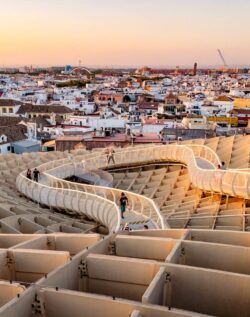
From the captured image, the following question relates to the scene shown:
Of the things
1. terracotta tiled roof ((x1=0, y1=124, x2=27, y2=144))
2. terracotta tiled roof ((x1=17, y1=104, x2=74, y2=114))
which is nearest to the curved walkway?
terracotta tiled roof ((x1=0, y1=124, x2=27, y2=144))

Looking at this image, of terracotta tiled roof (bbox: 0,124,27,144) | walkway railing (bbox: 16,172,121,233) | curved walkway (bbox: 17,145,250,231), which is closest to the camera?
curved walkway (bbox: 17,145,250,231)

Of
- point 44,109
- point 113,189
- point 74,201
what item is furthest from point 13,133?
point 113,189

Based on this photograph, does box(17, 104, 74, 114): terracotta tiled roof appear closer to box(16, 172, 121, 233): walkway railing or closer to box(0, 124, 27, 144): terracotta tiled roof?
box(0, 124, 27, 144): terracotta tiled roof

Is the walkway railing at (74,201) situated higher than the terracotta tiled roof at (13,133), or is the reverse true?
the walkway railing at (74,201)

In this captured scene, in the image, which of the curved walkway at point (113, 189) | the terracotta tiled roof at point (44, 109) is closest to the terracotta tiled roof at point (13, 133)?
the terracotta tiled roof at point (44, 109)

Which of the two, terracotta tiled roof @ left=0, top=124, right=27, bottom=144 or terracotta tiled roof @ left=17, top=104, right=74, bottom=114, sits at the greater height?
terracotta tiled roof @ left=17, top=104, right=74, bottom=114

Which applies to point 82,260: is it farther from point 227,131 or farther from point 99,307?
point 227,131

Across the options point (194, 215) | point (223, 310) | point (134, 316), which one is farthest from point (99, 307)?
point (194, 215)

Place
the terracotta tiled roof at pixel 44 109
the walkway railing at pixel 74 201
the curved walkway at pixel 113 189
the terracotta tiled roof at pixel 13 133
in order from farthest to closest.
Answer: the terracotta tiled roof at pixel 44 109 < the terracotta tiled roof at pixel 13 133 < the walkway railing at pixel 74 201 < the curved walkway at pixel 113 189

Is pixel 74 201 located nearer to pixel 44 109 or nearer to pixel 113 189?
pixel 113 189

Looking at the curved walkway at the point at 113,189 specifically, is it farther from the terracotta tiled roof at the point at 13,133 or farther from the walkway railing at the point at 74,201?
the terracotta tiled roof at the point at 13,133

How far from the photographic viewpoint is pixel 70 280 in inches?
321

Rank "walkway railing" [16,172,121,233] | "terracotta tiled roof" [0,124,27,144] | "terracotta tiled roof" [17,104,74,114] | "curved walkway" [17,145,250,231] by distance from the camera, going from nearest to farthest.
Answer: "curved walkway" [17,145,250,231] → "walkway railing" [16,172,121,233] → "terracotta tiled roof" [0,124,27,144] → "terracotta tiled roof" [17,104,74,114]

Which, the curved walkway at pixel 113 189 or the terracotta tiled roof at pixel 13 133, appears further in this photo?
the terracotta tiled roof at pixel 13 133
